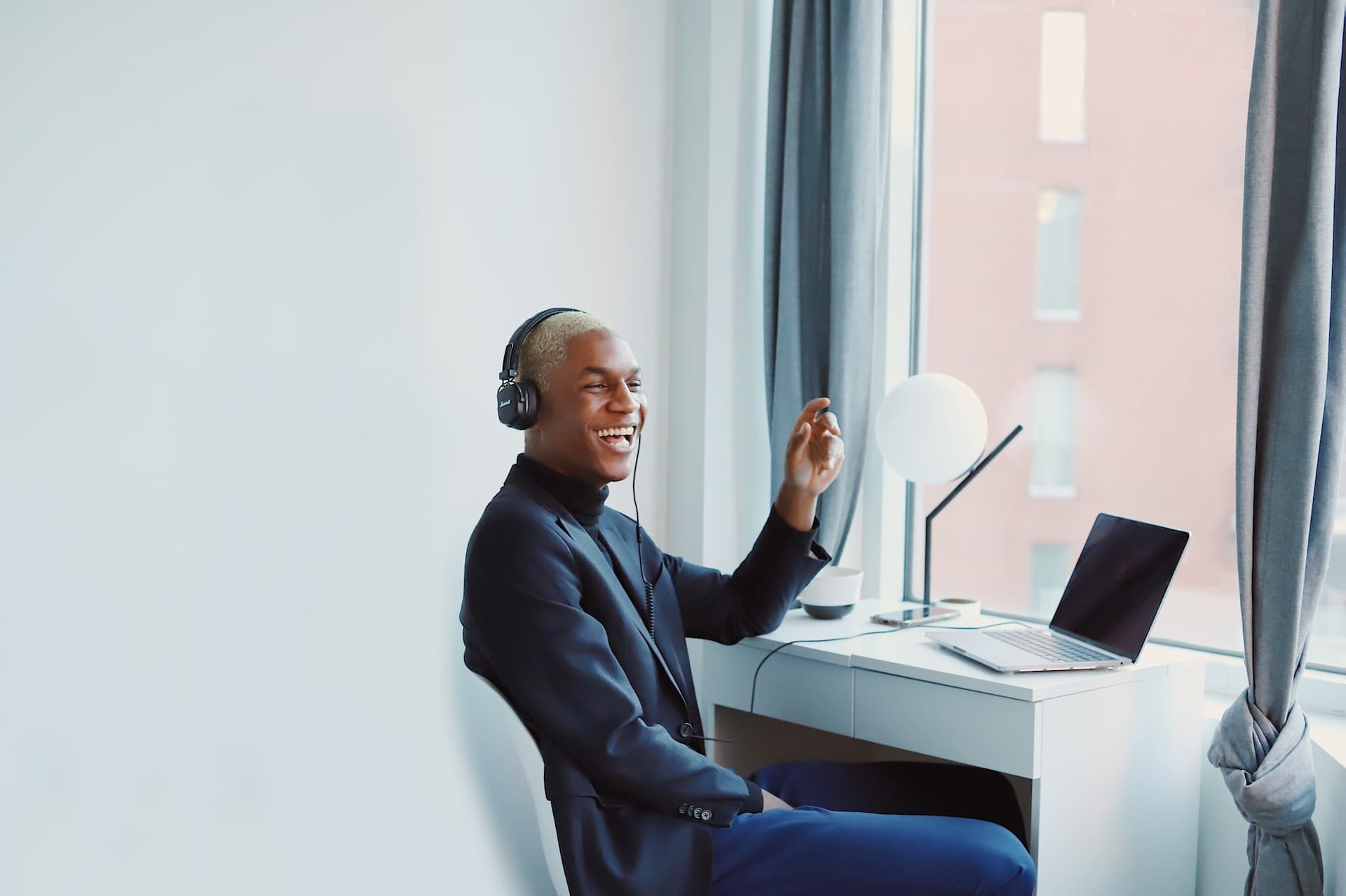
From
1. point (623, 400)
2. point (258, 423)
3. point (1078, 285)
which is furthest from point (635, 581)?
point (1078, 285)

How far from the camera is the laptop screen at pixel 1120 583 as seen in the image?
1.72m

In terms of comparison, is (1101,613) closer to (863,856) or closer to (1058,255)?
(863,856)

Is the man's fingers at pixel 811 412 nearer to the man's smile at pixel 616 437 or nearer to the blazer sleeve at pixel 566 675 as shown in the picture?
the man's smile at pixel 616 437

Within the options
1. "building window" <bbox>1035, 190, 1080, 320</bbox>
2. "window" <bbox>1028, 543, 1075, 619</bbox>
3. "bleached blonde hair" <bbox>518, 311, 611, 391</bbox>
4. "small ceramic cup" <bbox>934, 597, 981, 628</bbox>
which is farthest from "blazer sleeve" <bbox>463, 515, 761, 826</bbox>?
"building window" <bbox>1035, 190, 1080, 320</bbox>

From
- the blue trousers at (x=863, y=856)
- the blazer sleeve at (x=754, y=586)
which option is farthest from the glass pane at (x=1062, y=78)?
the blue trousers at (x=863, y=856)

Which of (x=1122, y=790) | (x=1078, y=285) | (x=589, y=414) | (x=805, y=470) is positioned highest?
(x=1078, y=285)

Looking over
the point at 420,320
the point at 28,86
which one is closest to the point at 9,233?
the point at 28,86

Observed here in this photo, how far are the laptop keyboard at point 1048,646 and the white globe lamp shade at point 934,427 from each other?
1.06 ft

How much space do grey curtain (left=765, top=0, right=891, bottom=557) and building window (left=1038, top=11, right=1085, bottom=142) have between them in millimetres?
350

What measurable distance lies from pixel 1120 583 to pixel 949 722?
0.38m

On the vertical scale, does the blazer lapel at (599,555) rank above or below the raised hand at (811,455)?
below

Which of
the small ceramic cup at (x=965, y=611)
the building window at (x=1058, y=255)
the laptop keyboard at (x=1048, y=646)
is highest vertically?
the building window at (x=1058, y=255)

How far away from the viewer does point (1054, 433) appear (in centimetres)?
240

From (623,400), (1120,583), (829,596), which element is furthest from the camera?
(829,596)
